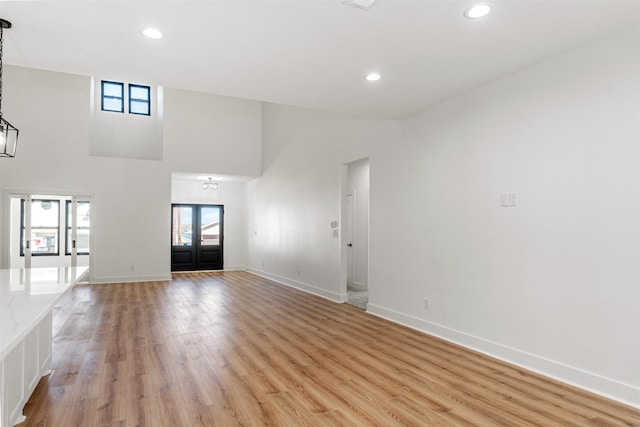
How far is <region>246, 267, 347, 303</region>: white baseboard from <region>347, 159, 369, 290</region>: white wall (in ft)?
3.42

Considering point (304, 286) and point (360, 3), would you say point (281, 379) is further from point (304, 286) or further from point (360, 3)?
point (304, 286)

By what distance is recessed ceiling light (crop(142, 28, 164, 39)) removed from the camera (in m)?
2.68

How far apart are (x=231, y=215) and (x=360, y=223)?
4964mm

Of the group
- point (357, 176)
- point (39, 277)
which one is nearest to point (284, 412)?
point (39, 277)

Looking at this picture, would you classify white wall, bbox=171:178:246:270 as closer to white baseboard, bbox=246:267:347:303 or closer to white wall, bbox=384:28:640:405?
white baseboard, bbox=246:267:347:303

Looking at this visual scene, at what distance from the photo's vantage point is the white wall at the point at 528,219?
112 inches

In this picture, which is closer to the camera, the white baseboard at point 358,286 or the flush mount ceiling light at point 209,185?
the white baseboard at point 358,286

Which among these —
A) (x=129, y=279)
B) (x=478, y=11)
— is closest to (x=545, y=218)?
(x=478, y=11)

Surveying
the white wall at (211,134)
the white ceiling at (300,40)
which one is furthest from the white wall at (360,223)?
the white ceiling at (300,40)

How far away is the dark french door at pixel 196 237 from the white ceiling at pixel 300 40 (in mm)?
7625

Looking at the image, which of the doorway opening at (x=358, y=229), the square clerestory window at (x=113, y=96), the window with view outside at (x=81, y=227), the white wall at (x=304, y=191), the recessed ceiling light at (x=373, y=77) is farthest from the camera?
the square clerestory window at (x=113, y=96)

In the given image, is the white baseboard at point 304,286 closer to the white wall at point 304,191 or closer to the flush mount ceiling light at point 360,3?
the white wall at point 304,191

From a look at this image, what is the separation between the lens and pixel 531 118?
3.48 metres

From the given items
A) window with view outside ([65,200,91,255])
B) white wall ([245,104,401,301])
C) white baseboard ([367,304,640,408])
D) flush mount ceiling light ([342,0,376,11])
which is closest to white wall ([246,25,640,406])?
white baseboard ([367,304,640,408])
